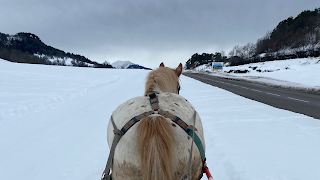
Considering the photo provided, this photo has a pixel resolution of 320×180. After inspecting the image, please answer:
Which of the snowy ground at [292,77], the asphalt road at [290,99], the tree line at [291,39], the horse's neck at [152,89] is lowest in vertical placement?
the asphalt road at [290,99]

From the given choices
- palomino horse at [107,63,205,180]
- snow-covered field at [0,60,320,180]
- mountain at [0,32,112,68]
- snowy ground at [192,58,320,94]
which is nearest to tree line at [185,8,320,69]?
snowy ground at [192,58,320,94]

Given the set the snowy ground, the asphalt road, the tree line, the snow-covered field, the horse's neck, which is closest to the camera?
the horse's neck

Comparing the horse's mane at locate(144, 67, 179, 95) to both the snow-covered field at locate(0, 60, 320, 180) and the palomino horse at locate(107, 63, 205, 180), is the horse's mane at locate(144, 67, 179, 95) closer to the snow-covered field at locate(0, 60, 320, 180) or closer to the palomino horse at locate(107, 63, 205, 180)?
the palomino horse at locate(107, 63, 205, 180)

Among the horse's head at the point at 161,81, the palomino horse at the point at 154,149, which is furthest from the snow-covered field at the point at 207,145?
the horse's head at the point at 161,81

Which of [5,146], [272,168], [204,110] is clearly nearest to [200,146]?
[272,168]

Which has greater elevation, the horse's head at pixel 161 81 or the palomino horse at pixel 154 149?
the horse's head at pixel 161 81

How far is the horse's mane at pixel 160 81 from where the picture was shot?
199 cm

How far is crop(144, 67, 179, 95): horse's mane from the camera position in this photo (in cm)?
199

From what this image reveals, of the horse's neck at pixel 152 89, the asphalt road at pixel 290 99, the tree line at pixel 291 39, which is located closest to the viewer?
the horse's neck at pixel 152 89

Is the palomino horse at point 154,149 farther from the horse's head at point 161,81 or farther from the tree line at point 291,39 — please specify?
the tree line at point 291,39

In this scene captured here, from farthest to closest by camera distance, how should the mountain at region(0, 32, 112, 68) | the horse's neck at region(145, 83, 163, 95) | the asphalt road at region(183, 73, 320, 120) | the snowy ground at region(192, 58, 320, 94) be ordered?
the mountain at region(0, 32, 112, 68) < the snowy ground at region(192, 58, 320, 94) < the asphalt road at region(183, 73, 320, 120) < the horse's neck at region(145, 83, 163, 95)

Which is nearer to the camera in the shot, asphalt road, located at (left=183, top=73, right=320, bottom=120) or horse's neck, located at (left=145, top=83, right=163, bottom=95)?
horse's neck, located at (left=145, top=83, right=163, bottom=95)

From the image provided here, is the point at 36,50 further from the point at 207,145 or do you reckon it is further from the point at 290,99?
the point at 290,99

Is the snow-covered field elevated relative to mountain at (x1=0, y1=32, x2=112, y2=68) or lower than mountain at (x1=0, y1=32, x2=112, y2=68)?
lower
